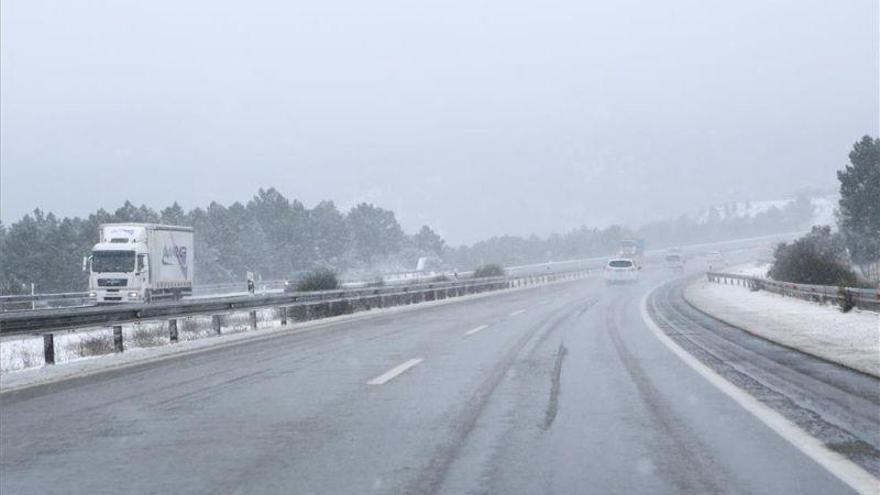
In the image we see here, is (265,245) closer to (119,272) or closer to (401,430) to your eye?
(119,272)

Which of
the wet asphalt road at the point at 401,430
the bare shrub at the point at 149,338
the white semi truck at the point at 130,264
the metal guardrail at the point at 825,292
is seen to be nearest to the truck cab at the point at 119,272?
the white semi truck at the point at 130,264

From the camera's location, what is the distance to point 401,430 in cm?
826

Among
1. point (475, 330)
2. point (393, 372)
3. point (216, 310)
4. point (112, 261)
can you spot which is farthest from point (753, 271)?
point (393, 372)

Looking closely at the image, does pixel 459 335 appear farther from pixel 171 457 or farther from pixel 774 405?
pixel 171 457

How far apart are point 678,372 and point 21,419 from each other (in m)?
7.84

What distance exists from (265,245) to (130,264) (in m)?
56.1

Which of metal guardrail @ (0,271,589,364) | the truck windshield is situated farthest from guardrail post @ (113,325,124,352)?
the truck windshield

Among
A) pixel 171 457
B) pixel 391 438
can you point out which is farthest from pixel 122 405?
pixel 391 438

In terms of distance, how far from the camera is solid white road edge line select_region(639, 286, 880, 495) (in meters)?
6.33

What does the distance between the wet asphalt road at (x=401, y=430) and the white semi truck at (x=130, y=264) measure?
971 inches

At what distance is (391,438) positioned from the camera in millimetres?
7902

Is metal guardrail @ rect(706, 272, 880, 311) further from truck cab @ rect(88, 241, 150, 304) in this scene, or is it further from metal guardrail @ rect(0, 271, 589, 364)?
truck cab @ rect(88, 241, 150, 304)

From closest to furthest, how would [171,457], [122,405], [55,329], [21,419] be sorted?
[171,457] < [21,419] < [122,405] < [55,329]

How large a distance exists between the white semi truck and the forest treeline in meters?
11.5
